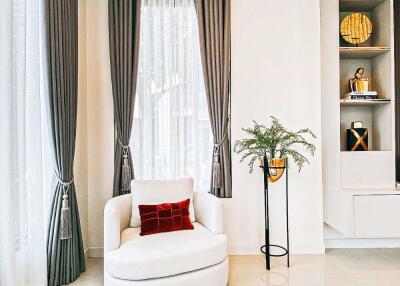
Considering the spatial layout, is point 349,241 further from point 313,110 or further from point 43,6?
point 43,6

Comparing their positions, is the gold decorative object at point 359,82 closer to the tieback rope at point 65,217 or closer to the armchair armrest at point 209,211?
the armchair armrest at point 209,211

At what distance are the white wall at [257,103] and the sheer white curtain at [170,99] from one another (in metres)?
0.33

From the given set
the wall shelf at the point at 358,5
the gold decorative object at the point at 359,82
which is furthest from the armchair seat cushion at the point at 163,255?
the wall shelf at the point at 358,5

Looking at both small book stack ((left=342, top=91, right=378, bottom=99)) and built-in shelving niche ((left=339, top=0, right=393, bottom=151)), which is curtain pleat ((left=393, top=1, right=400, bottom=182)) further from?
small book stack ((left=342, top=91, right=378, bottom=99))

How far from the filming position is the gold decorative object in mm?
3059

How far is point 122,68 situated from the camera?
118 inches

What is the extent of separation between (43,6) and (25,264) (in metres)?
1.91

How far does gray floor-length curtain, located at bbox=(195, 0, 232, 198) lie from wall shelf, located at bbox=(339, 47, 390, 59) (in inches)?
47.6

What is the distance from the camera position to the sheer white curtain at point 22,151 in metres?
1.85

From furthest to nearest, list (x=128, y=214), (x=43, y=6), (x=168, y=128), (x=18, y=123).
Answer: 1. (x=168, y=128)
2. (x=128, y=214)
3. (x=43, y=6)
4. (x=18, y=123)

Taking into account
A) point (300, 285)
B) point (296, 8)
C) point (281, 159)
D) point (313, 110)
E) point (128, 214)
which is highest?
point (296, 8)

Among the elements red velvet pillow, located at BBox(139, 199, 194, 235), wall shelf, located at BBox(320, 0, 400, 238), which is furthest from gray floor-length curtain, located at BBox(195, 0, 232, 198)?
wall shelf, located at BBox(320, 0, 400, 238)

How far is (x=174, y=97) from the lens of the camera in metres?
3.10

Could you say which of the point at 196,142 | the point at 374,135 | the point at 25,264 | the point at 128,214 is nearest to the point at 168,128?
the point at 196,142
